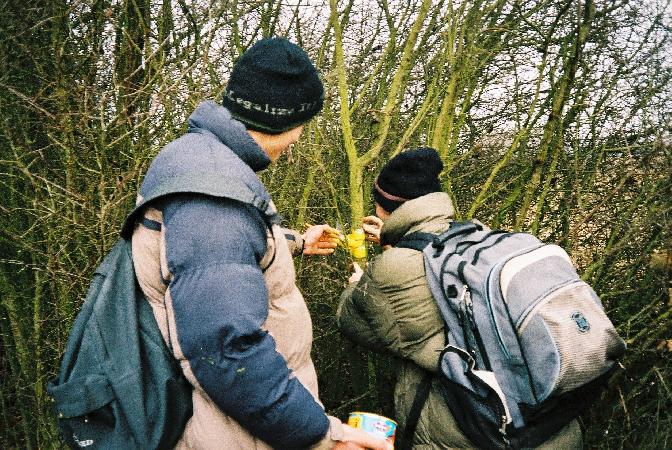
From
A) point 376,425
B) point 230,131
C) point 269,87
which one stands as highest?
point 269,87

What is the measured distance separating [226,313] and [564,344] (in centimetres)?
104

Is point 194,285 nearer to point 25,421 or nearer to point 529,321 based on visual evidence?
point 529,321

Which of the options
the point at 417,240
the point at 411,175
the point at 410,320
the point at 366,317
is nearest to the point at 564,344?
the point at 410,320

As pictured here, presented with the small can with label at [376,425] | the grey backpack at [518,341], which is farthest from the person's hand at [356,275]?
the small can with label at [376,425]

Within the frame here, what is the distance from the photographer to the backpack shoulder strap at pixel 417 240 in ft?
6.14

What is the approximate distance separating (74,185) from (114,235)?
39cm

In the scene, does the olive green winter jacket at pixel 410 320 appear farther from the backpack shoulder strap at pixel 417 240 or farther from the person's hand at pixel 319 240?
the person's hand at pixel 319 240

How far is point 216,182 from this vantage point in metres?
1.04

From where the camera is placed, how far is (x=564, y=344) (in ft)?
4.74

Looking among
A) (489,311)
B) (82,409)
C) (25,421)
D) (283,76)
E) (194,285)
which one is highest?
(283,76)

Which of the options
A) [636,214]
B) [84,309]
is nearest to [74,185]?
[84,309]

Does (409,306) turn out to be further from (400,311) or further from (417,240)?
(417,240)

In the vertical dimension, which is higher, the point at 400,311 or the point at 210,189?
the point at 210,189

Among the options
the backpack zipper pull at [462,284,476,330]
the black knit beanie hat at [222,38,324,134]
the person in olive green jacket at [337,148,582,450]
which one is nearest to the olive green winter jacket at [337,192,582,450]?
the person in olive green jacket at [337,148,582,450]
